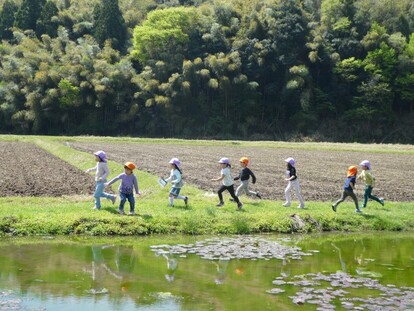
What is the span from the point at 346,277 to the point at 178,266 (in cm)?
316

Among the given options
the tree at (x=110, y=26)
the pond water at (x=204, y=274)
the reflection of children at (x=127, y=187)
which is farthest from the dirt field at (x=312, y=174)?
the tree at (x=110, y=26)

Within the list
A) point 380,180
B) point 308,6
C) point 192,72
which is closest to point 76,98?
point 192,72

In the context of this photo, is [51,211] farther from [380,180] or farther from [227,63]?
[227,63]

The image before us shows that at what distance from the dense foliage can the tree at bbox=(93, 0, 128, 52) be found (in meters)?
7.29

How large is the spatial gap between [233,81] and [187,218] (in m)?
57.3

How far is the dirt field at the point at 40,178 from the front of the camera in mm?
19406

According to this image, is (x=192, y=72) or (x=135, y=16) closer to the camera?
(x=192, y=72)

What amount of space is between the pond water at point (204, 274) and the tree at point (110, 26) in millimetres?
73240

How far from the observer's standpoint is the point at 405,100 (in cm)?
7175

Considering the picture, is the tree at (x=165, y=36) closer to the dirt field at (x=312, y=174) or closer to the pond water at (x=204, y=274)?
the dirt field at (x=312, y=174)

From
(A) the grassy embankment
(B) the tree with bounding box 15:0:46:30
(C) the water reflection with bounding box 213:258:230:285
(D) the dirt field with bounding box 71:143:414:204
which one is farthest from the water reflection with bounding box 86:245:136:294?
(B) the tree with bounding box 15:0:46:30

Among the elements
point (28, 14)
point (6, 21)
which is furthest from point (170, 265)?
point (6, 21)

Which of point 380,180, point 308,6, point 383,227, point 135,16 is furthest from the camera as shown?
point 135,16

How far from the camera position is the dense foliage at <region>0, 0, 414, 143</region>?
226 feet
